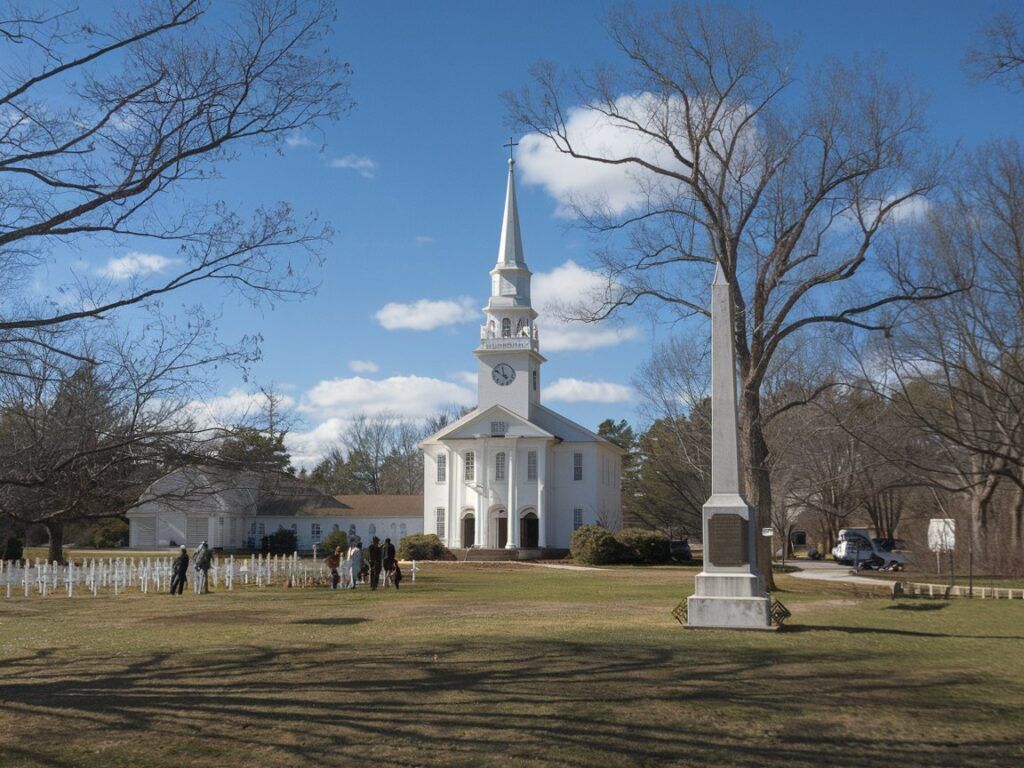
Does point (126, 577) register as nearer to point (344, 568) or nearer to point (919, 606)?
point (344, 568)

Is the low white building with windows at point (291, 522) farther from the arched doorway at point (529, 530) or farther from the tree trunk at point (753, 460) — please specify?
the tree trunk at point (753, 460)

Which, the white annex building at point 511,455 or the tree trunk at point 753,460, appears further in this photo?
the white annex building at point 511,455

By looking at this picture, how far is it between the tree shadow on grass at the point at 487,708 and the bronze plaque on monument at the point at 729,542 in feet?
11.2

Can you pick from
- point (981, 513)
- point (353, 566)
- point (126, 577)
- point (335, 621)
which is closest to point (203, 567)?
point (126, 577)

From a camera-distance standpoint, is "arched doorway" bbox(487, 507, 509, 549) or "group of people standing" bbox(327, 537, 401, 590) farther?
"arched doorway" bbox(487, 507, 509, 549)

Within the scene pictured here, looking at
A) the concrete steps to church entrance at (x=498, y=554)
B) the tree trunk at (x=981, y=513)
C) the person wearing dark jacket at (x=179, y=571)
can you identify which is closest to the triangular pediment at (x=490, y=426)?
the concrete steps to church entrance at (x=498, y=554)

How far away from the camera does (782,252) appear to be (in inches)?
1070

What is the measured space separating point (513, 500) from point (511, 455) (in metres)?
2.41

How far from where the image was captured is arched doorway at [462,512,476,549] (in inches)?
2180

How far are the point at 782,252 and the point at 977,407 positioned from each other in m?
17.5

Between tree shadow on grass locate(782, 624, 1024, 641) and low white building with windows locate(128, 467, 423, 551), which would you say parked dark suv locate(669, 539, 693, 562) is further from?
tree shadow on grass locate(782, 624, 1024, 641)

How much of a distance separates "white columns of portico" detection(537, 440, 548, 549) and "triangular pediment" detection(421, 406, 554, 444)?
1.08 meters

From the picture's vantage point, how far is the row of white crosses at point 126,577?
28027 mm

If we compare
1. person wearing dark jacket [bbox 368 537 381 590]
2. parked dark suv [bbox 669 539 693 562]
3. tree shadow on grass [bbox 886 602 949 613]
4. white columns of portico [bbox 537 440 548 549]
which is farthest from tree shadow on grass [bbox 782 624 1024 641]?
parked dark suv [bbox 669 539 693 562]
